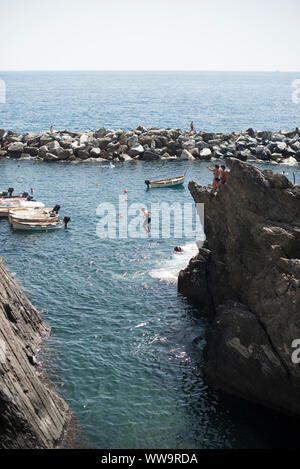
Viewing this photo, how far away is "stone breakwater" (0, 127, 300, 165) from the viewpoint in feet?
286

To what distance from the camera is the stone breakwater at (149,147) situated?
8731 cm

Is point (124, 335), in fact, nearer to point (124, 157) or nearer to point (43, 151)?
point (124, 157)

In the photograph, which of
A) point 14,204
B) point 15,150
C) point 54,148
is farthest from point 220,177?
point 15,150

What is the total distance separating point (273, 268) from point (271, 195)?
519cm

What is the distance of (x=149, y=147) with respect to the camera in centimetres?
9244

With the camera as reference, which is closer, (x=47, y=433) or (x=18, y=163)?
(x=47, y=433)

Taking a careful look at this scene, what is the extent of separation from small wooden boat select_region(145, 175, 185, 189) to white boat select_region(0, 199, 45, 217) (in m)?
17.7

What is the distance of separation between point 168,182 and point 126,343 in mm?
42233

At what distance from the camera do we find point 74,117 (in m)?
171

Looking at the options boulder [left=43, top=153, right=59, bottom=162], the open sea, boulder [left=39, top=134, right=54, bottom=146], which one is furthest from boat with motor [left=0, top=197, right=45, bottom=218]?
boulder [left=39, top=134, right=54, bottom=146]

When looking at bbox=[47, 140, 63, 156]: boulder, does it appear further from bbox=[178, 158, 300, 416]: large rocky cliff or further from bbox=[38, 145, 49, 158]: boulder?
bbox=[178, 158, 300, 416]: large rocky cliff

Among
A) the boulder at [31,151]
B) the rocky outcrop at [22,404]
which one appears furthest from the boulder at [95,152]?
the rocky outcrop at [22,404]
